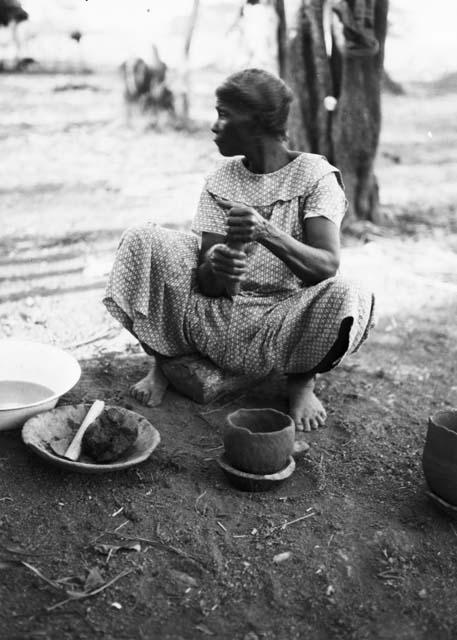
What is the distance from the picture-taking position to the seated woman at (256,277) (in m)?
2.78

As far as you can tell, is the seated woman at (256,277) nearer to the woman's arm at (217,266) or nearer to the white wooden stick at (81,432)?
the woman's arm at (217,266)

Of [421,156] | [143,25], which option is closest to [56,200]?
[143,25]

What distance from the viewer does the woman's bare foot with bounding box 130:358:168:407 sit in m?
3.03

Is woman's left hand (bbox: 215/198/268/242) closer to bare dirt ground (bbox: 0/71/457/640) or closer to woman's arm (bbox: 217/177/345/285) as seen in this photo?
woman's arm (bbox: 217/177/345/285)

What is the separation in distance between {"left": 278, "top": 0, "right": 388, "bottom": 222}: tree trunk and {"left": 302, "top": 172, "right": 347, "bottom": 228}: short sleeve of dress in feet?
7.90

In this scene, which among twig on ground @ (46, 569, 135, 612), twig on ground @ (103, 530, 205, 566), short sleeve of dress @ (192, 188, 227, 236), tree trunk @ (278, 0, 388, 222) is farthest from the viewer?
tree trunk @ (278, 0, 388, 222)

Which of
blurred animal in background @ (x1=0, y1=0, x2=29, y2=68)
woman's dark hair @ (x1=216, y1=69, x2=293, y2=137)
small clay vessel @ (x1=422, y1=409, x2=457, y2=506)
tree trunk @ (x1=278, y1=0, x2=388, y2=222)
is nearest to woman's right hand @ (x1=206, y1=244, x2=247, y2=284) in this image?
woman's dark hair @ (x1=216, y1=69, x2=293, y2=137)

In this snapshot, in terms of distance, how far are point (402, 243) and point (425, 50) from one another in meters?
7.02

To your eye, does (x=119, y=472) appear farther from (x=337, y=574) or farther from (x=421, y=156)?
(x=421, y=156)

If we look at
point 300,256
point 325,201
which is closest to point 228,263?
point 300,256

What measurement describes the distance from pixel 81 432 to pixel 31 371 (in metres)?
0.58

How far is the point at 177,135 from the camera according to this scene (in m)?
7.79

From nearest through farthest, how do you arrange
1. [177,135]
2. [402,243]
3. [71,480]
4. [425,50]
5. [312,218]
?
[71,480]
[312,218]
[402,243]
[177,135]
[425,50]

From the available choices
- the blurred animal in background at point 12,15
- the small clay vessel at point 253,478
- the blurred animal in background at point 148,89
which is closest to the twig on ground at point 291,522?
the small clay vessel at point 253,478
